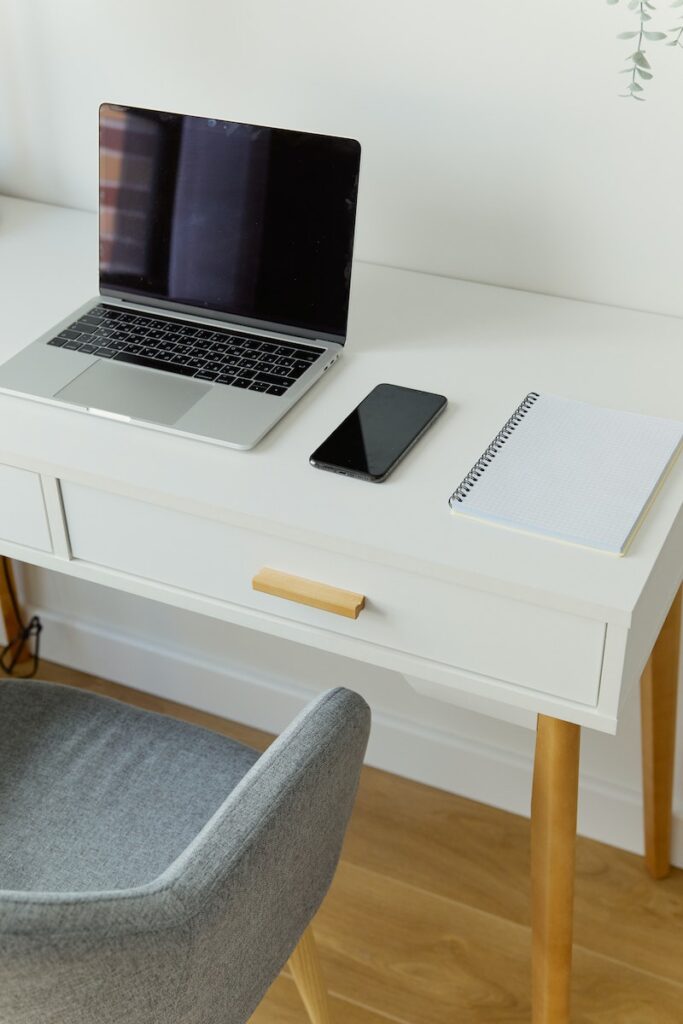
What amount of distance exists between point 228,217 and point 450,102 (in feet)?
0.91

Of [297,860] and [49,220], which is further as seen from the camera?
[49,220]

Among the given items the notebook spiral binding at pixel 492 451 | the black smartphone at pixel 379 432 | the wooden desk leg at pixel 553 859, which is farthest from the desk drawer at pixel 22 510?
the wooden desk leg at pixel 553 859

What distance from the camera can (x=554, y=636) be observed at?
0.91 meters

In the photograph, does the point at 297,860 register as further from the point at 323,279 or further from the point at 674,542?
the point at 323,279

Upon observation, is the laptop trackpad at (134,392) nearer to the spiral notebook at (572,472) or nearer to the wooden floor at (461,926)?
the spiral notebook at (572,472)

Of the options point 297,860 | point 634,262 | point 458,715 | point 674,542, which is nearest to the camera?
point 297,860

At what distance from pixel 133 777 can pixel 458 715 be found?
614 mm

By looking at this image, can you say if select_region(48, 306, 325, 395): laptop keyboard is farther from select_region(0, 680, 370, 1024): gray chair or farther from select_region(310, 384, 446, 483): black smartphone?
select_region(0, 680, 370, 1024): gray chair

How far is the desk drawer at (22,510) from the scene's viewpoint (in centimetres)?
108

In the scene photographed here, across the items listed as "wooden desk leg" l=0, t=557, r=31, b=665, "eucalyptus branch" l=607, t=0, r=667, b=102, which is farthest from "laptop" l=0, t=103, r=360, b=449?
"wooden desk leg" l=0, t=557, r=31, b=665

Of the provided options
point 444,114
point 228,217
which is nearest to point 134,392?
point 228,217

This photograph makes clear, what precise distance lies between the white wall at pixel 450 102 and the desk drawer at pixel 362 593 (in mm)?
513

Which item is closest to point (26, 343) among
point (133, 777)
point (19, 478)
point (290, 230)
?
point (19, 478)

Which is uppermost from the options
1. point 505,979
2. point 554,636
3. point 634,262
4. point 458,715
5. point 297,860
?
point 634,262
